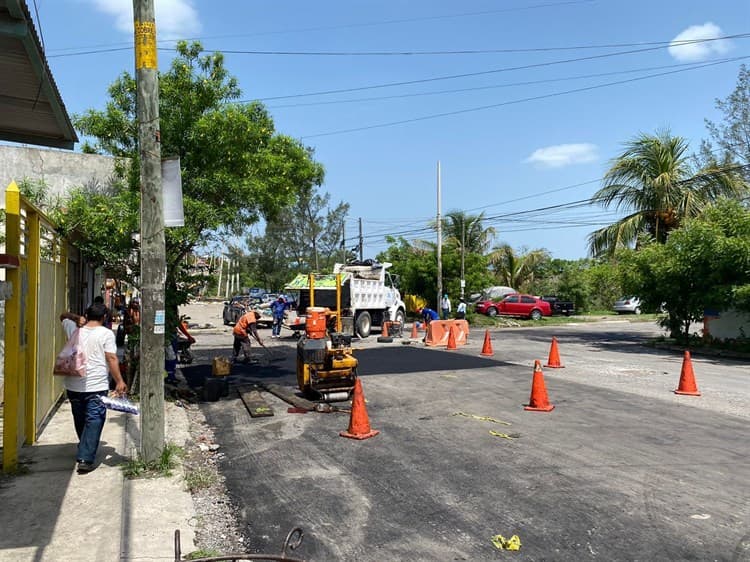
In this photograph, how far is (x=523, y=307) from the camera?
36.9m

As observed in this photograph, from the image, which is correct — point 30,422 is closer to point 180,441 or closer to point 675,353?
point 180,441

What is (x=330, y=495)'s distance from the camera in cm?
573

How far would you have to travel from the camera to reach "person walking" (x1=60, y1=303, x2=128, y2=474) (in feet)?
20.4

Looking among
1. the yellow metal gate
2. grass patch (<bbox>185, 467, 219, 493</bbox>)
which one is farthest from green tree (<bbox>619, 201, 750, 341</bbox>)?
the yellow metal gate

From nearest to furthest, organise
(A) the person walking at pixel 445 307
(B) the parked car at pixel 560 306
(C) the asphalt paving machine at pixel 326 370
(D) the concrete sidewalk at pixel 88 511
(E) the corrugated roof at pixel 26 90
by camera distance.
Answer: (E) the corrugated roof at pixel 26 90 < (D) the concrete sidewalk at pixel 88 511 < (C) the asphalt paving machine at pixel 326 370 < (A) the person walking at pixel 445 307 < (B) the parked car at pixel 560 306

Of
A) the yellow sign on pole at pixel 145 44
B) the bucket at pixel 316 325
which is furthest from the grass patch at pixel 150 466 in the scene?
the bucket at pixel 316 325

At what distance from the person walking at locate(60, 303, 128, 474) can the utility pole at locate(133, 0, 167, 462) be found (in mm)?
321

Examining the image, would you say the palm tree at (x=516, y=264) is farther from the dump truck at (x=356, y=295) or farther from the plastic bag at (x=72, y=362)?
the plastic bag at (x=72, y=362)

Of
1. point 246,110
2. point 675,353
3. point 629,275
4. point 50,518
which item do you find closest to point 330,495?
point 50,518

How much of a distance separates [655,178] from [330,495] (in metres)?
23.2

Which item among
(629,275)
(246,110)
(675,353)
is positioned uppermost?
(246,110)

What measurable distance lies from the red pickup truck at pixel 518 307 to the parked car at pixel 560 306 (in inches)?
98.0

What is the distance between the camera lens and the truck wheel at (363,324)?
2406cm

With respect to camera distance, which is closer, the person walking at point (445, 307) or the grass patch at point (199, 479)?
the grass patch at point (199, 479)
